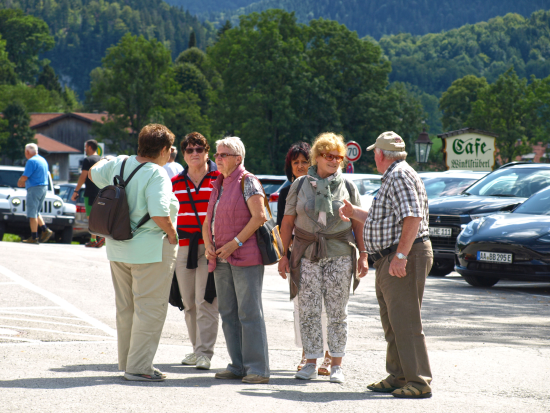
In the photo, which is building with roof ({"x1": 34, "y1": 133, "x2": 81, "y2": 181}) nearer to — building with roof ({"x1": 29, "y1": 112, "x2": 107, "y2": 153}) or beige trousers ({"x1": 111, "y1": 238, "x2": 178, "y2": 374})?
building with roof ({"x1": 29, "y1": 112, "x2": 107, "y2": 153})

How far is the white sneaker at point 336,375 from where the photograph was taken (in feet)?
18.6

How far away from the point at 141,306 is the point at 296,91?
2037 inches

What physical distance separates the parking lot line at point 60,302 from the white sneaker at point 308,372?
232 cm

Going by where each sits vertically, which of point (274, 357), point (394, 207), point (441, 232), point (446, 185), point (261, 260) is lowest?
point (274, 357)

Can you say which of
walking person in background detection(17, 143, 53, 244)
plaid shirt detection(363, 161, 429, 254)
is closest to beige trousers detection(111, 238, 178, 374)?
plaid shirt detection(363, 161, 429, 254)

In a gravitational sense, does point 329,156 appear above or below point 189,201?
above

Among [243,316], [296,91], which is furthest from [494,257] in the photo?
[296,91]

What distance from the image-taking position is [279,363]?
250 inches

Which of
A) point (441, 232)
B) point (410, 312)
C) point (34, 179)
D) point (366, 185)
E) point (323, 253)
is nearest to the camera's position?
point (410, 312)

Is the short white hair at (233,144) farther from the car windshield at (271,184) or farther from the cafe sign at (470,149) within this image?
the cafe sign at (470,149)

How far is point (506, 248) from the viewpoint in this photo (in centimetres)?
1058

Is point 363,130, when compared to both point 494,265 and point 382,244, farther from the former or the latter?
point 382,244

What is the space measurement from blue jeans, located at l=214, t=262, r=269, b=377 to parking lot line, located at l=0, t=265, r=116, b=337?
196 centimetres

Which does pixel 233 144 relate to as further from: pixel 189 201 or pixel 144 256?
pixel 144 256
